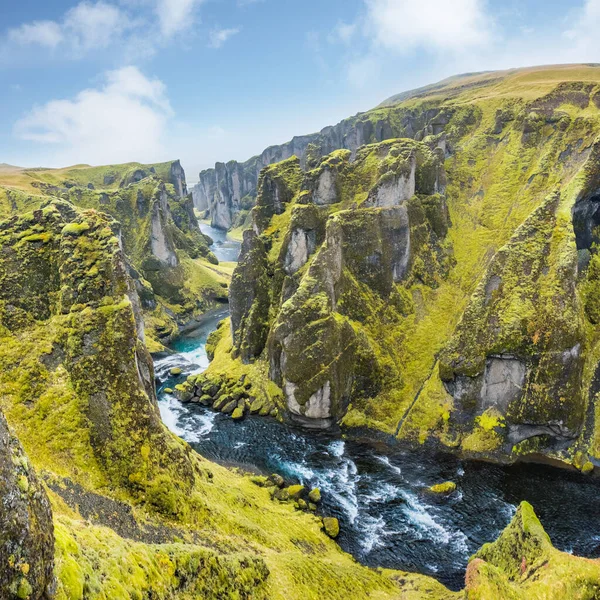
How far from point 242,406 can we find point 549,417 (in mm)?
43155

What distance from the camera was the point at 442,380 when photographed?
203 ft

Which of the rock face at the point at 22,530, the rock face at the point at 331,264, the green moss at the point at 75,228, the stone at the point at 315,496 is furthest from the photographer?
the rock face at the point at 331,264

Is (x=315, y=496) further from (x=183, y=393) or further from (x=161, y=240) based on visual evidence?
(x=161, y=240)

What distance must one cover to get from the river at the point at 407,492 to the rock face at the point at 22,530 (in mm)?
35656

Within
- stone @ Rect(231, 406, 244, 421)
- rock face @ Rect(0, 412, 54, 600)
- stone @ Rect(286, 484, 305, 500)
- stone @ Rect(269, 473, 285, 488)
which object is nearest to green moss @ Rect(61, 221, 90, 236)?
rock face @ Rect(0, 412, 54, 600)

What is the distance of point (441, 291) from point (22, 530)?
71.4 meters

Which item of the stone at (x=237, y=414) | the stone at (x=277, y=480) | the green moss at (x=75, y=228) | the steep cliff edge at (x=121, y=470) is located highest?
the green moss at (x=75, y=228)

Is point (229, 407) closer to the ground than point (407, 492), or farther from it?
farther from it

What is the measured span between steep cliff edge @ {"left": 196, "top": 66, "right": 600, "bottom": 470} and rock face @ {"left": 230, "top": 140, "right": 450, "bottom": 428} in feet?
0.83

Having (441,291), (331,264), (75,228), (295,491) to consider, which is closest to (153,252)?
(331,264)

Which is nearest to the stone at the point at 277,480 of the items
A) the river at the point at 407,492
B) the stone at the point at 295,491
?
the stone at the point at 295,491

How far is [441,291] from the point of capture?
7481 centimetres

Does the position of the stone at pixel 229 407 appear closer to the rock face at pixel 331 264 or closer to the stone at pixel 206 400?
the stone at pixel 206 400

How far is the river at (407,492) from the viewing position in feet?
137
